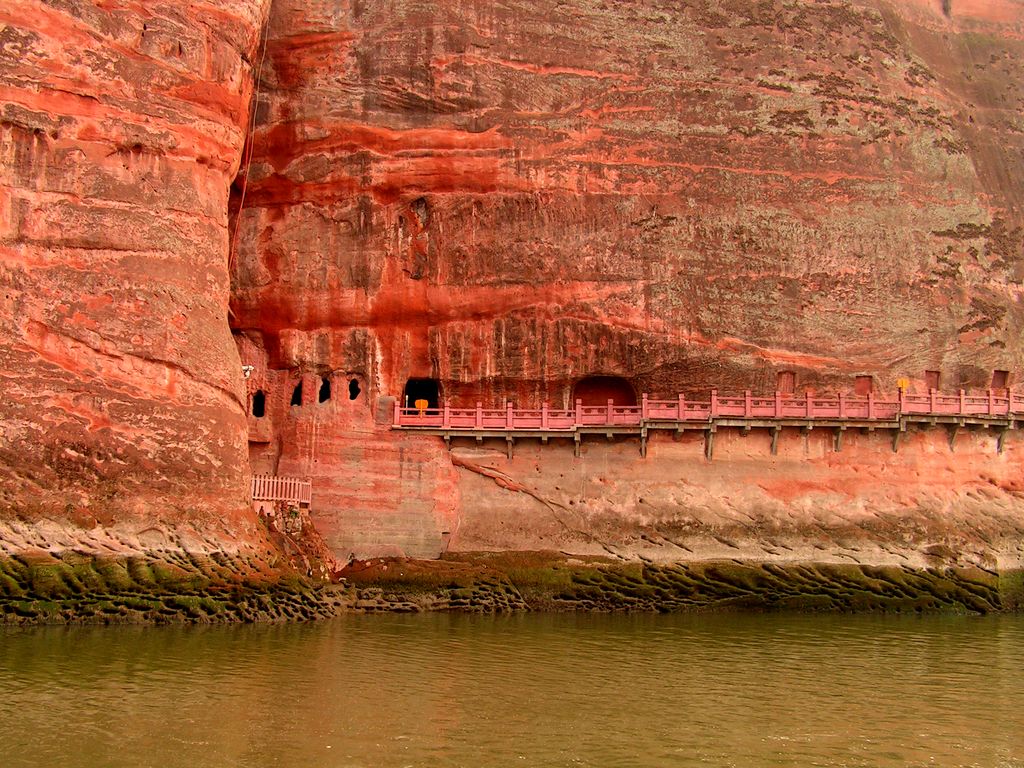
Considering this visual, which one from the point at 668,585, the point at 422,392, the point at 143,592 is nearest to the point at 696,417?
the point at 668,585

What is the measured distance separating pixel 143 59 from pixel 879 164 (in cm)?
2080

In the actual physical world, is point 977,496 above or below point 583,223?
below

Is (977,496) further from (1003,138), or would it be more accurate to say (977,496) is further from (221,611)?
(221,611)

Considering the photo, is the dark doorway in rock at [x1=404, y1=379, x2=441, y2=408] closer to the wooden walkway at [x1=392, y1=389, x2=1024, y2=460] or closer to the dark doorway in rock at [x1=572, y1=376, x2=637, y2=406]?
the wooden walkway at [x1=392, y1=389, x2=1024, y2=460]

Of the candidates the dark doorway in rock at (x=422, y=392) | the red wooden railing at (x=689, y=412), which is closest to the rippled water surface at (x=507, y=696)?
the red wooden railing at (x=689, y=412)

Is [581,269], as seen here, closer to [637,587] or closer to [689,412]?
[689,412]

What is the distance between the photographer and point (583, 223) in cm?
3434

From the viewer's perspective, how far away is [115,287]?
26.7 metres

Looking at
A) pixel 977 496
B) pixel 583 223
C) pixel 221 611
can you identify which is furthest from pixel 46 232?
pixel 977 496

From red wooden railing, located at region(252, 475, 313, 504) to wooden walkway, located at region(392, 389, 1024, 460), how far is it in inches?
120

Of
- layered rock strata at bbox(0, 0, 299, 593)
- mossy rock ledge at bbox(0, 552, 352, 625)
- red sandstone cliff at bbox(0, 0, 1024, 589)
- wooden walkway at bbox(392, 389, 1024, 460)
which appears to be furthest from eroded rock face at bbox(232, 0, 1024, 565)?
mossy rock ledge at bbox(0, 552, 352, 625)

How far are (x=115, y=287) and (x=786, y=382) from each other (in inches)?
705

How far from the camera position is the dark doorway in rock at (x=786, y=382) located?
34.2 metres

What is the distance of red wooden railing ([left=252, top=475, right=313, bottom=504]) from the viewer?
98.2 feet
